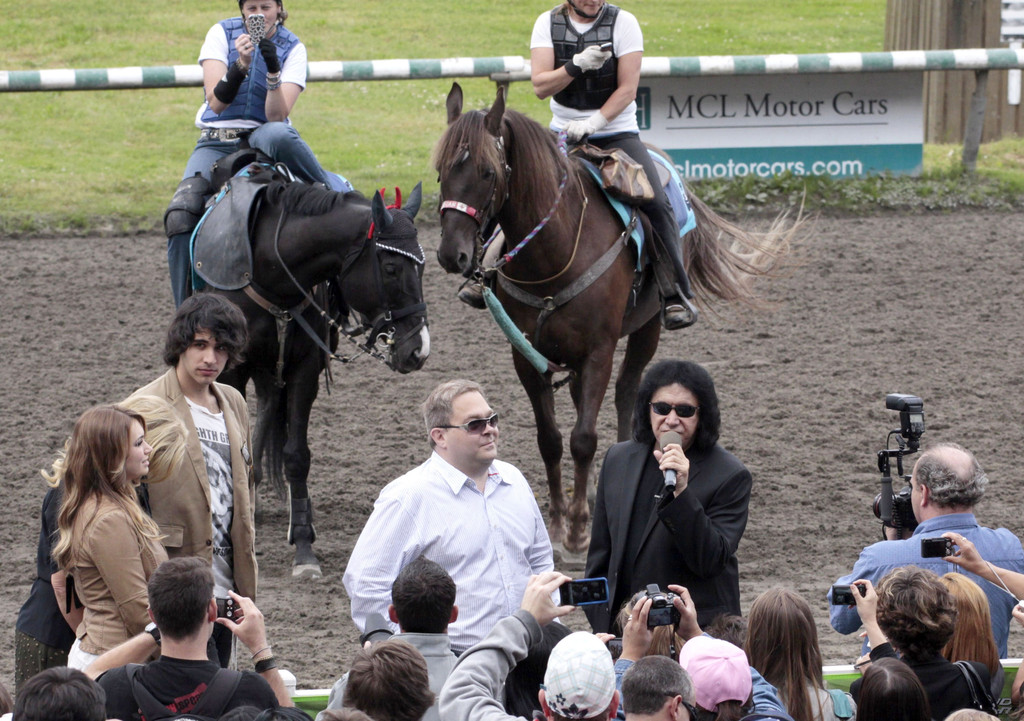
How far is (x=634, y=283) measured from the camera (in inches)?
304

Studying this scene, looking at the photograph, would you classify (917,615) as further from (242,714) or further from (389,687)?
(242,714)

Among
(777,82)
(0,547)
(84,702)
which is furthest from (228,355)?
(777,82)

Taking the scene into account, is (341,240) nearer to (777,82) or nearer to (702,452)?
(702,452)

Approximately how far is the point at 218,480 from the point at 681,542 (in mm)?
1589

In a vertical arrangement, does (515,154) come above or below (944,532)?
above

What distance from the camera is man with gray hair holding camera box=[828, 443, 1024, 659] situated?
437 cm

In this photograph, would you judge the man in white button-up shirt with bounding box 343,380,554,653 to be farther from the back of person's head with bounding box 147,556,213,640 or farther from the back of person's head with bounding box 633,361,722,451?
the back of person's head with bounding box 147,556,213,640

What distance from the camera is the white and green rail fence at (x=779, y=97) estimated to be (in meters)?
12.6

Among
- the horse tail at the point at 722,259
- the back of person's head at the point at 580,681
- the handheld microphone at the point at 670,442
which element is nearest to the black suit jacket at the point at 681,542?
the handheld microphone at the point at 670,442

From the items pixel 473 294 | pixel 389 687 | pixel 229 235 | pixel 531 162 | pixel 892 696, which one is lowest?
pixel 892 696

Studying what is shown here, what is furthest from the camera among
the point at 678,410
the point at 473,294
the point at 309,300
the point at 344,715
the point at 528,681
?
the point at 473,294

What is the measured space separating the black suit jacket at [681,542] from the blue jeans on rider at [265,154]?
317 centimetres

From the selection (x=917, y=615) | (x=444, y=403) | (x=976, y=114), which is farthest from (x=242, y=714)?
(x=976, y=114)

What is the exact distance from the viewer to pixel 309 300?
7094 millimetres
